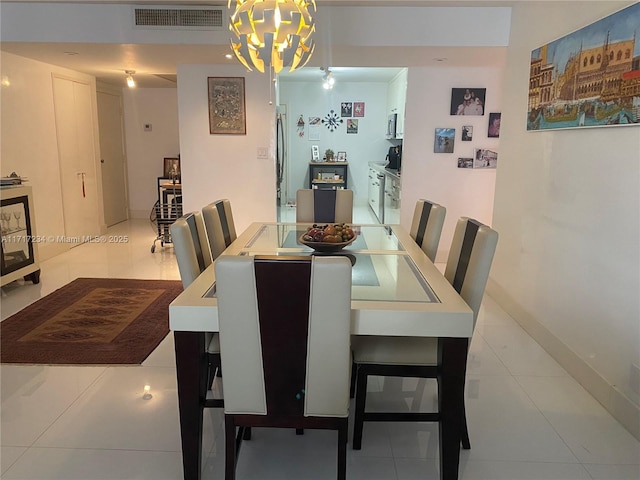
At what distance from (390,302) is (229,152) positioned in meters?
3.89

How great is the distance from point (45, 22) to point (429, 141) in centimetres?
367

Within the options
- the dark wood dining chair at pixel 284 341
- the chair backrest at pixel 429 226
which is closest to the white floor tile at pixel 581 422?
the chair backrest at pixel 429 226

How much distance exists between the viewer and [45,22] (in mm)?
3816

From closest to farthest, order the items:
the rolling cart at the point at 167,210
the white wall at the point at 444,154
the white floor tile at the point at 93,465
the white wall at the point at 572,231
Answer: the white floor tile at the point at 93,465
the white wall at the point at 572,231
the white wall at the point at 444,154
the rolling cart at the point at 167,210

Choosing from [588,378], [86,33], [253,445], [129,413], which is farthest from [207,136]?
[588,378]

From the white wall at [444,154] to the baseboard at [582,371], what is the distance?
1.64m

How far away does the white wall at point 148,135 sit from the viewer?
741 centimetres

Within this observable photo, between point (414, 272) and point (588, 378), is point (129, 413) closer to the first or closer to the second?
point (414, 272)

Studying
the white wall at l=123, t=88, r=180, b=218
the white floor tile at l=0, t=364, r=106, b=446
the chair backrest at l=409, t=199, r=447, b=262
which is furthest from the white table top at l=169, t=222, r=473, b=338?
the white wall at l=123, t=88, r=180, b=218

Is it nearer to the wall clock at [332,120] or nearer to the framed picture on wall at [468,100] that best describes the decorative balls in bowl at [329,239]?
the framed picture on wall at [468,100]

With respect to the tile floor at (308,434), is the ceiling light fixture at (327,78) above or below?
above

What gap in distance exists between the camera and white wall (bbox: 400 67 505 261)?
4.95 meters

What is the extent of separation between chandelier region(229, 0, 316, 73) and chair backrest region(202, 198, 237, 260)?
842 mm

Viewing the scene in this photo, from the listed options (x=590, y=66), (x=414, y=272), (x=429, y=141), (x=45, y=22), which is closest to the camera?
(x=414, y=272)
